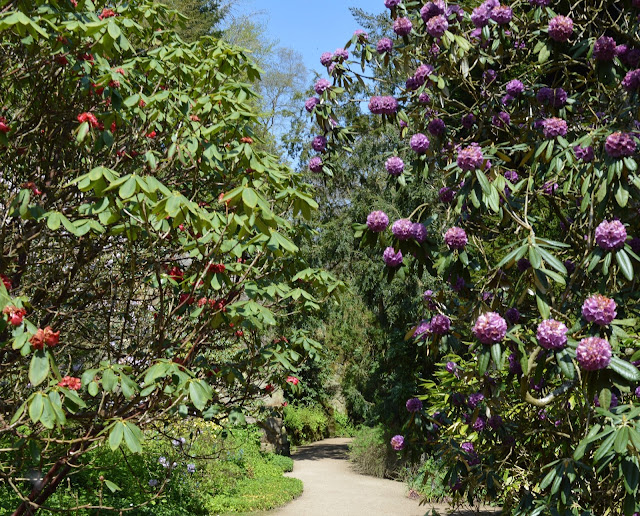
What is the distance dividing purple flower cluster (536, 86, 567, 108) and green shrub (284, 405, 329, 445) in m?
15.1

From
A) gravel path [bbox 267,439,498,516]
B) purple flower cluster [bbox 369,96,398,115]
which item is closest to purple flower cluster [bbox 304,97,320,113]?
purple flower cluster [bbox 369,96,398,115]

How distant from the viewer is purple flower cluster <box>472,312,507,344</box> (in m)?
2.26

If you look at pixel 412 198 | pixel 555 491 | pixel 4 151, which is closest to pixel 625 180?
pixel 555 491

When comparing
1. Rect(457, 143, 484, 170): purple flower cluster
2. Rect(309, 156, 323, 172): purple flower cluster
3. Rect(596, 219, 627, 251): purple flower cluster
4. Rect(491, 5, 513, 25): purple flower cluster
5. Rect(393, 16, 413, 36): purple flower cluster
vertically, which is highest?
Rect(393, 16, 413, 36): purple flower cluster

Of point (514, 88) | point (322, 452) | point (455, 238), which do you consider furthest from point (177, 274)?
point (322, 452)

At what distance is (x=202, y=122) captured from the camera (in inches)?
142

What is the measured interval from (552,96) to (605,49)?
45 centimetres

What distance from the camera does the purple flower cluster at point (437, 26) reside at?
9.71 feet

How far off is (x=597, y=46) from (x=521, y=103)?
31.2 inches

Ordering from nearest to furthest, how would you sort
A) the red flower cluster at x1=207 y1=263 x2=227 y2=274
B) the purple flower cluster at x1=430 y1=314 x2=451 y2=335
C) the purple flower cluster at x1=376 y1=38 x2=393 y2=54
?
the purple flower cluster at x1=430 y1=314 x2=451 y2=335 < the red flower cluster at x1=207 y1=263 x2=227 y2=274 < the purple flower cluster at x1=376 y1=38 x2=393 y2=54

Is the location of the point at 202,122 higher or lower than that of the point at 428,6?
lower

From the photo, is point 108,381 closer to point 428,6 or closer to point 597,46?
point 428,6

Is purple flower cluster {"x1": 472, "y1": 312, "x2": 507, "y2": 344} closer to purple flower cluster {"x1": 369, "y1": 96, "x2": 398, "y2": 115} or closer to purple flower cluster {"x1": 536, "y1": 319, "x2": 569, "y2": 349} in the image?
purple flower cluster {"x1": 536, "y1": 319, "x2": 569, "y2": 349}

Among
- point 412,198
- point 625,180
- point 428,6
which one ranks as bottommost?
point 625,180
